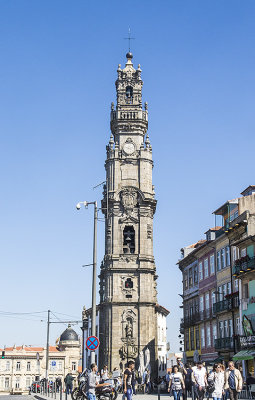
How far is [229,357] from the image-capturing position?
136 ft

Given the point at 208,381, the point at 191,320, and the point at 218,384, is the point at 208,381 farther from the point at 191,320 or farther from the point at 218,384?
the point at 191,320

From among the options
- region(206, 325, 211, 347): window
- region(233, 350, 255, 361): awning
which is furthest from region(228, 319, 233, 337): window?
region(206, 325, 211, 347): window

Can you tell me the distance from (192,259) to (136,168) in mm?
15451

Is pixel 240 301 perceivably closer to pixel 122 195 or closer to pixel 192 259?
pixel 192 259

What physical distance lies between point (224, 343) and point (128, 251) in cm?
2149

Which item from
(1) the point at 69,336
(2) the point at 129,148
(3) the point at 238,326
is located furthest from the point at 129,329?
(1) the point at 69,336

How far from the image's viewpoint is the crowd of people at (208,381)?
18250 mm

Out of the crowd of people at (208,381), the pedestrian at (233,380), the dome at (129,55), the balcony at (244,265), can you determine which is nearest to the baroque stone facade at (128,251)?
the dome at (129,55)

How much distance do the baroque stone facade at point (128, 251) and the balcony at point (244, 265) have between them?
72.2 ft

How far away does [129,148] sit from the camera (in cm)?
6538

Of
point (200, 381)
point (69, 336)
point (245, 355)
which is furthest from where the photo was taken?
point (69, 336)

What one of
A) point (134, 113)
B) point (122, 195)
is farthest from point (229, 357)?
point (134, 113)

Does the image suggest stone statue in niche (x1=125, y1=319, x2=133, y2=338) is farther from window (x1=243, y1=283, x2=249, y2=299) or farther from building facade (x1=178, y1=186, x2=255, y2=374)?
window (x1=243, y1=283, x2=249, y2=299)

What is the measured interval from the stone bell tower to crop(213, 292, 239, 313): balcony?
51.7 feet
